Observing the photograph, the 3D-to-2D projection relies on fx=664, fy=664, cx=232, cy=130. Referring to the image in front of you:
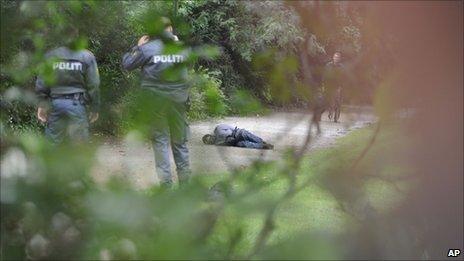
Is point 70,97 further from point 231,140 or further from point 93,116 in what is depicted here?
point 231,140

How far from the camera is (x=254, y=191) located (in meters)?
1.62

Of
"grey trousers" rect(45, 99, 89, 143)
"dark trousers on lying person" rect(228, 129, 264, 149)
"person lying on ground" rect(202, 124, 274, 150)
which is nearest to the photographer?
"grey trousers" rect(45, 99, 89, 143)

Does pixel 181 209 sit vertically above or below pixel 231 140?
above

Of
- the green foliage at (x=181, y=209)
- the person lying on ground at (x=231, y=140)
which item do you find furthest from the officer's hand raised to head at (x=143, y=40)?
the person lying on ground at (x=231, y=140)

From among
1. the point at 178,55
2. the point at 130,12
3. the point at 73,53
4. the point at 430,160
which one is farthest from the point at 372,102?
the point at 73,53

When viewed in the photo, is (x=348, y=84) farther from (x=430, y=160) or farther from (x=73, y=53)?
(x=73, y=53)

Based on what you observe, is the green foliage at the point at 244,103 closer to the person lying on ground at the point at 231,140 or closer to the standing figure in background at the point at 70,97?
the person lying on ground at the point at 231,140

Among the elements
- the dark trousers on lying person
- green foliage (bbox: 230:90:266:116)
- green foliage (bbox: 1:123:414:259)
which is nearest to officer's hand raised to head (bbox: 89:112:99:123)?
green foliage (bbox: 1:123:414:259)

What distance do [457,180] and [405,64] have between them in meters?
0.31

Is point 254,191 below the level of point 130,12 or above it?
below

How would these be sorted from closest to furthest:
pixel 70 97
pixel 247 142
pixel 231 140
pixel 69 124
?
pixel 69 124 < pixel 70 97 < pixel 247 142 < pixel 231 140

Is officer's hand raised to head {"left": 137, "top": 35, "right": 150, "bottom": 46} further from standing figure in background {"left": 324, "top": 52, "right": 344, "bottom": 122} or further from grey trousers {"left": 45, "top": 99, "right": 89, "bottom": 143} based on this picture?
standing figure in background {"left": 324, "top": 52, "right": 344, "bottom": 122}

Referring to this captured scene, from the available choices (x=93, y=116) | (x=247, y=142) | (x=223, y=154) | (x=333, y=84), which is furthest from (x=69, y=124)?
(x=247, y=142)

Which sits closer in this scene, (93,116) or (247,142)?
(93,116)
